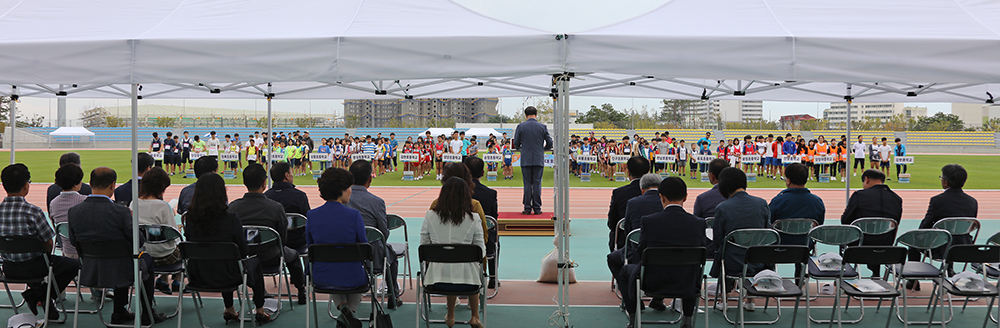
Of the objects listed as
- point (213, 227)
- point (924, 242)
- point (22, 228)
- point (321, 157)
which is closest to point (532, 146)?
point (924, 242)

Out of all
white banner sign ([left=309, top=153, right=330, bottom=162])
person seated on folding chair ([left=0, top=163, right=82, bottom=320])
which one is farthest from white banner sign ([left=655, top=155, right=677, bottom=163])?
person seated on folding chair ([left=0, top=163, right=82, bottom=320])

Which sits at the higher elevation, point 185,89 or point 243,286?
point 185,89

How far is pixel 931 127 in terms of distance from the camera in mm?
57656

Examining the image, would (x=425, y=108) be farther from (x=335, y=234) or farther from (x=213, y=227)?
(x=335, y=234)

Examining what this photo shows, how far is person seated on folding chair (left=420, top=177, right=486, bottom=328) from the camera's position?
4.24m

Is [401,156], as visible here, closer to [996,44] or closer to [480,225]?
[480,225]

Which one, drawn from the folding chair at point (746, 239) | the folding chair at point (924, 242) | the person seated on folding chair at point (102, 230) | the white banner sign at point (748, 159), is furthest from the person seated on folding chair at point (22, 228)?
the white banner sign at point (748, 159)

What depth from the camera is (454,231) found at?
4.31 m

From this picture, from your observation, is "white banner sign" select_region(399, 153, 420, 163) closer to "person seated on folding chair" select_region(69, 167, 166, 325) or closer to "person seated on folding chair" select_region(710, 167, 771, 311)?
"person seated on folding chair" select_region(69, 167, 166, 325)

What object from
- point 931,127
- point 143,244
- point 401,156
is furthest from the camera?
point 931,127

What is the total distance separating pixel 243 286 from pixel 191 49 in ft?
5.60

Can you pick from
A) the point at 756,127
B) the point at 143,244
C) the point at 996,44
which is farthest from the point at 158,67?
the point at 756,127

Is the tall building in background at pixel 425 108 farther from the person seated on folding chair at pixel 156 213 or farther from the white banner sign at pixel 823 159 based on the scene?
the person seated on folding chair at pixel 156 213

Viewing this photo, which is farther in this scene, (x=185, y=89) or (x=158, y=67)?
(x=185, y=89)
